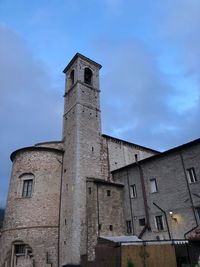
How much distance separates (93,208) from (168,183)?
6.38 metres

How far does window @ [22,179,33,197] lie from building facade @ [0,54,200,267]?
89 mm

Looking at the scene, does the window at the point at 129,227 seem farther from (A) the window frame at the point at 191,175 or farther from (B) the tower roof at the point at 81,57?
(B) the tower roof at the point at 81,57

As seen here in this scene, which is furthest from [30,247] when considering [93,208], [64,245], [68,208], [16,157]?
[16,157]

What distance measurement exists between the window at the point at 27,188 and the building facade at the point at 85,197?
9 centimetres

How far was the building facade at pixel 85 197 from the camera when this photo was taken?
17545mm

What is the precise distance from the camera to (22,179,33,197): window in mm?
20812

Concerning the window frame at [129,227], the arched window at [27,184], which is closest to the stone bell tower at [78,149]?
the arched window at [27,184]

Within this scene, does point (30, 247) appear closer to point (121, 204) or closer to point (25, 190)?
point (25, 190)

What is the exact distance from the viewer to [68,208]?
64.8 ft

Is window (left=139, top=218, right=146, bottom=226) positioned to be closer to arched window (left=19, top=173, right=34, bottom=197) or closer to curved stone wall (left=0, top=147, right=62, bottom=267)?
curved stone wall (left=0, top=147, right=62, bottom=267)

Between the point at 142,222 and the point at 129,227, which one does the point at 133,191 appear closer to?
the point at 142,222

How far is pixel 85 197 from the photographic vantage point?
65.1ft

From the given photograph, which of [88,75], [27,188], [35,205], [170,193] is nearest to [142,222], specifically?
[170,193]

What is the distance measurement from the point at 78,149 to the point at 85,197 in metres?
4.40
